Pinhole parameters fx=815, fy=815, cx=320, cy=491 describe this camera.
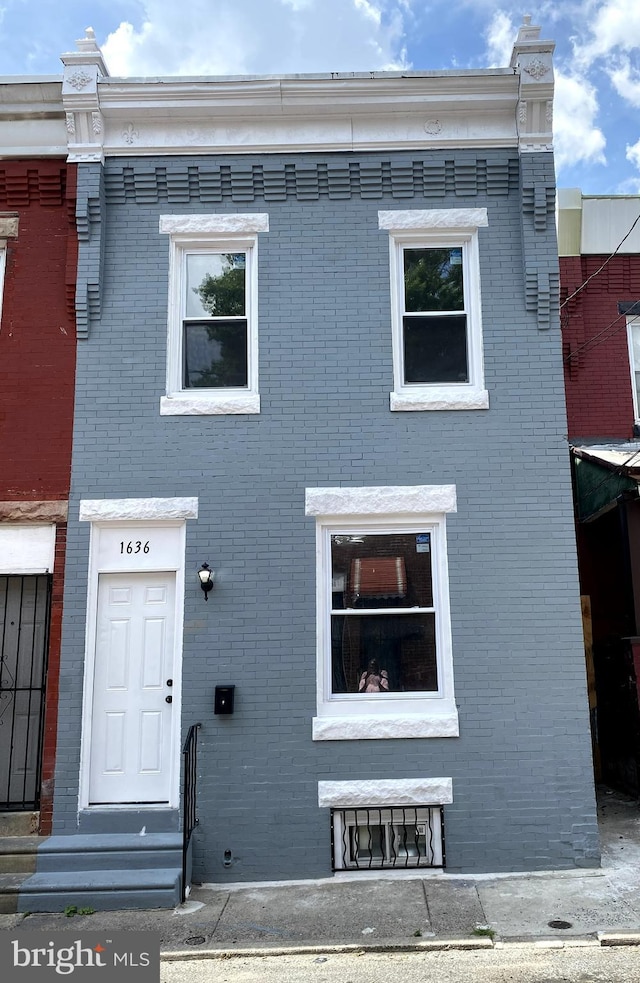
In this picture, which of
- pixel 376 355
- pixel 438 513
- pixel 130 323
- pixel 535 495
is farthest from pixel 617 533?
pixel 130 323

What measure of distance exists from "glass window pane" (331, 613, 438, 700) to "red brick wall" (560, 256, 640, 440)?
3831 millimetres

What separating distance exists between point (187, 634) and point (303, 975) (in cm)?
297

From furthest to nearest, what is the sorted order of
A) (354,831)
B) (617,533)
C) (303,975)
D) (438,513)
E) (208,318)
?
(617,533) → (208,318) → (438,513) → (354,831) → (303,975)

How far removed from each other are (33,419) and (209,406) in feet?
5.50

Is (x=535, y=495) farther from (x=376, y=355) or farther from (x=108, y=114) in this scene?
(x=108, y=114)

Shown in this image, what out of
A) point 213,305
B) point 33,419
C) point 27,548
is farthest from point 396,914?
point 213,305

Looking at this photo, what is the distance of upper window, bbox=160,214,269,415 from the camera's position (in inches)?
307

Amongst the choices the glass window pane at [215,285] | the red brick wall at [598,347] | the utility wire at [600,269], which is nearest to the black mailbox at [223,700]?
the glass window pane at [215,285]

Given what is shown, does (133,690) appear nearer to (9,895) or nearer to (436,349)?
(9,895)

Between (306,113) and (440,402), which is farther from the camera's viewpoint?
(306,113)

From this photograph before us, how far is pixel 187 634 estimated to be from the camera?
720 centimetres

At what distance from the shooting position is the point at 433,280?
7.97 metres

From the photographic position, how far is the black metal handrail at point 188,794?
636 cm

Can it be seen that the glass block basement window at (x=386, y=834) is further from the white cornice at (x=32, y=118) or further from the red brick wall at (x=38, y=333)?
the white cornice at (x=32, y=118)
